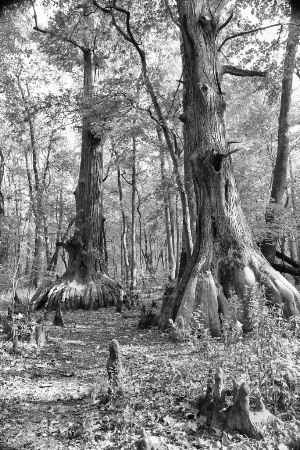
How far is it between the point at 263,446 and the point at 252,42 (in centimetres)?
1018

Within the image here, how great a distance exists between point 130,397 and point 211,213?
13.7ft

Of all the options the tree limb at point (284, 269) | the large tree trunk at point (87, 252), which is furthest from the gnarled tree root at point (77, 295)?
the tree limb at point (284, 269)

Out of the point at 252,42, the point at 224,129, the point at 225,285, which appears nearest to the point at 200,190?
the point at 224,129

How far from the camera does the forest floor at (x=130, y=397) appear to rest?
265 cm

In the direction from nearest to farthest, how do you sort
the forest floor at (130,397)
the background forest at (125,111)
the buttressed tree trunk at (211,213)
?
1. the forest floor at (130,397)
2. the buttressed tree trunk at (211,213)
3. the background forest at (125,111)

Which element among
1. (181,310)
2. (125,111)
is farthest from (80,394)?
(125,111)

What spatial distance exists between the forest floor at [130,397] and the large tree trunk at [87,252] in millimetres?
5739

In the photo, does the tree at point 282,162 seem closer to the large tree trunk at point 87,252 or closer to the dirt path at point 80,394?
the dirt path at point 80,394

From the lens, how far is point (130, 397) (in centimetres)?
316

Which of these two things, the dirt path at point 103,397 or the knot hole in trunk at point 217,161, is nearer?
the dirt path at point 103,397

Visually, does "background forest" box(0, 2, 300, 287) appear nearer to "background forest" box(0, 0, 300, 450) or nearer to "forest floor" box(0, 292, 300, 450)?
"background forest" box(0, 0, 300, 450)

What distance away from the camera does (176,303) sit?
6.68 metres

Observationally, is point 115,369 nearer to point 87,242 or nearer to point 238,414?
point 238,414

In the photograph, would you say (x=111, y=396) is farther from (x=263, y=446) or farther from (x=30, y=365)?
(x=30, y=365)
